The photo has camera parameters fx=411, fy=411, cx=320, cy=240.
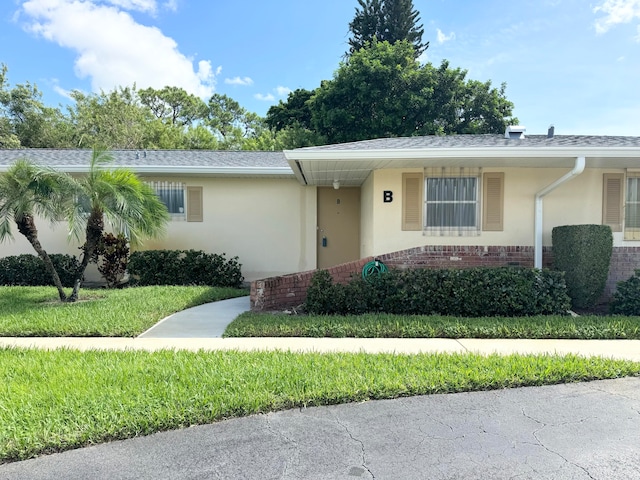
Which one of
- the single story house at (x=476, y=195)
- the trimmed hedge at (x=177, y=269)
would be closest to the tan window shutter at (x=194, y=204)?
the single story house at (x=476, y=195)

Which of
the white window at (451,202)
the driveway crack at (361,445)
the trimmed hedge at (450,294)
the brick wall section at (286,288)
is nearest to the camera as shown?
the driveway crack at (361,445)

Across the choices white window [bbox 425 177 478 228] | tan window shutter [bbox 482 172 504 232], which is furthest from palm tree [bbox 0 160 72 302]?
tan window shutter [bbox 482 172 504 232]

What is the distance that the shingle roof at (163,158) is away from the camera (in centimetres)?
1107

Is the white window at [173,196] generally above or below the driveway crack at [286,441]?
above

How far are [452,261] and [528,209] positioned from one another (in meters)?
1.87

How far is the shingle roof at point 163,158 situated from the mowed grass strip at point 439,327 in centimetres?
542

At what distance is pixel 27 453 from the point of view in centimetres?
286

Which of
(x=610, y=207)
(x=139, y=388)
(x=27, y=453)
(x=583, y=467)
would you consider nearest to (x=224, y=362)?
(x=139, y=388)

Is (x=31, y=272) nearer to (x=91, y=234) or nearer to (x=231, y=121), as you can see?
(x=91, y=234)

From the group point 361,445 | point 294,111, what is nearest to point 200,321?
point 361,445

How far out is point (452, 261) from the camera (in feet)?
27.1

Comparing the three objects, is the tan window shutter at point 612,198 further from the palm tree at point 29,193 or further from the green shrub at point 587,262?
the palm tree at point 29,193

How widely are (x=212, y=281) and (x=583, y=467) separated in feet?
29.5

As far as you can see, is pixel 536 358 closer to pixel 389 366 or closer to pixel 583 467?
pixel 389 366
